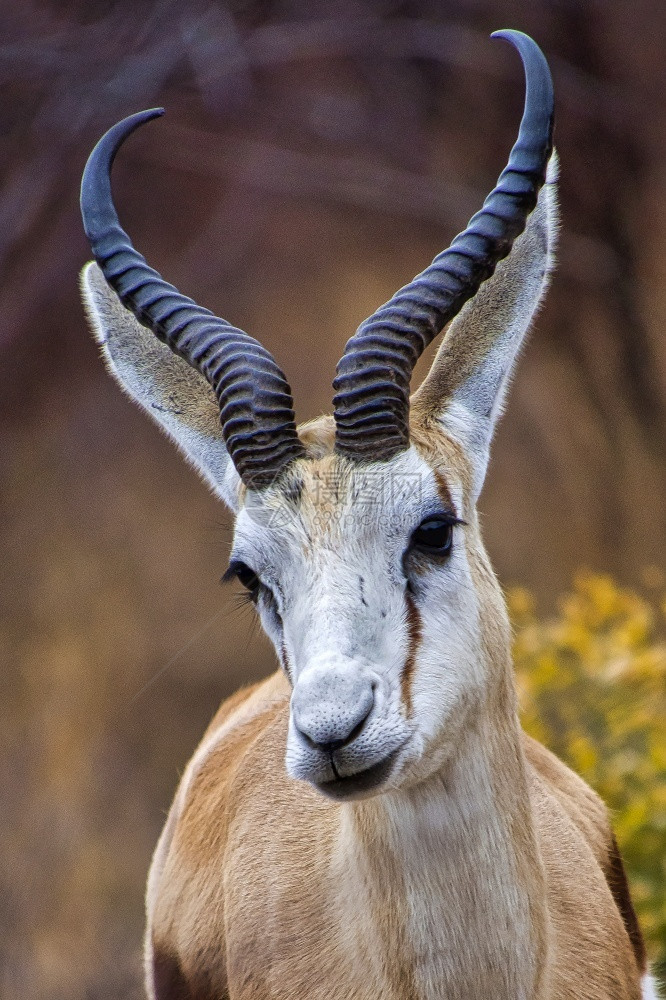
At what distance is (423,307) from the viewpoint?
12.4 feet

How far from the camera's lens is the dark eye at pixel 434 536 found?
3.53m

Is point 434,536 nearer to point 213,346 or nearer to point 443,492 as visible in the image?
point 443,492

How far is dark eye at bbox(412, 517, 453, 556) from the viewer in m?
3.53

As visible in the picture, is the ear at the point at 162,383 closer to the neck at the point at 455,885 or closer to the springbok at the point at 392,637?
the springbok at the point at 392,637

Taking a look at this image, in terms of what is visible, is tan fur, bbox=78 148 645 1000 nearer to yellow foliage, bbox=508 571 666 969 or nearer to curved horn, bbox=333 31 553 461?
curved horn, bbox=333 31 553 461

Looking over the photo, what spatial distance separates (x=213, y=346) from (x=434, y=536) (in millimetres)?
938

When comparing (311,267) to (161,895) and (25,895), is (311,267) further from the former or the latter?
(161,895)

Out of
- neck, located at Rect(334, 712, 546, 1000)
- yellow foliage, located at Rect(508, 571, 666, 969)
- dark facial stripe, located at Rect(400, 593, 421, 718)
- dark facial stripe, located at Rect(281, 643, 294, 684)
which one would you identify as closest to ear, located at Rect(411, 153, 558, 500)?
dark facial stripe, located at Rect(400, 593, 421, 718)

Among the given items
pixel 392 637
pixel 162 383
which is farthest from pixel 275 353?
pixel 392 637

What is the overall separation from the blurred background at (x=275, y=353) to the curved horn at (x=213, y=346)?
18.0 ft

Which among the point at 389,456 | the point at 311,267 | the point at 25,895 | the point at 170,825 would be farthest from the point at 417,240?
the point at 389,456

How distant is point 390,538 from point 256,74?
827 cm

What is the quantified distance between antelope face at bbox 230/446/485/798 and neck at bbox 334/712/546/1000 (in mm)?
187

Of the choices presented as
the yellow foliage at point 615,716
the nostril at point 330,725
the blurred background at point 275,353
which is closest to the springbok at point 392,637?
the nostril at point 330,725
